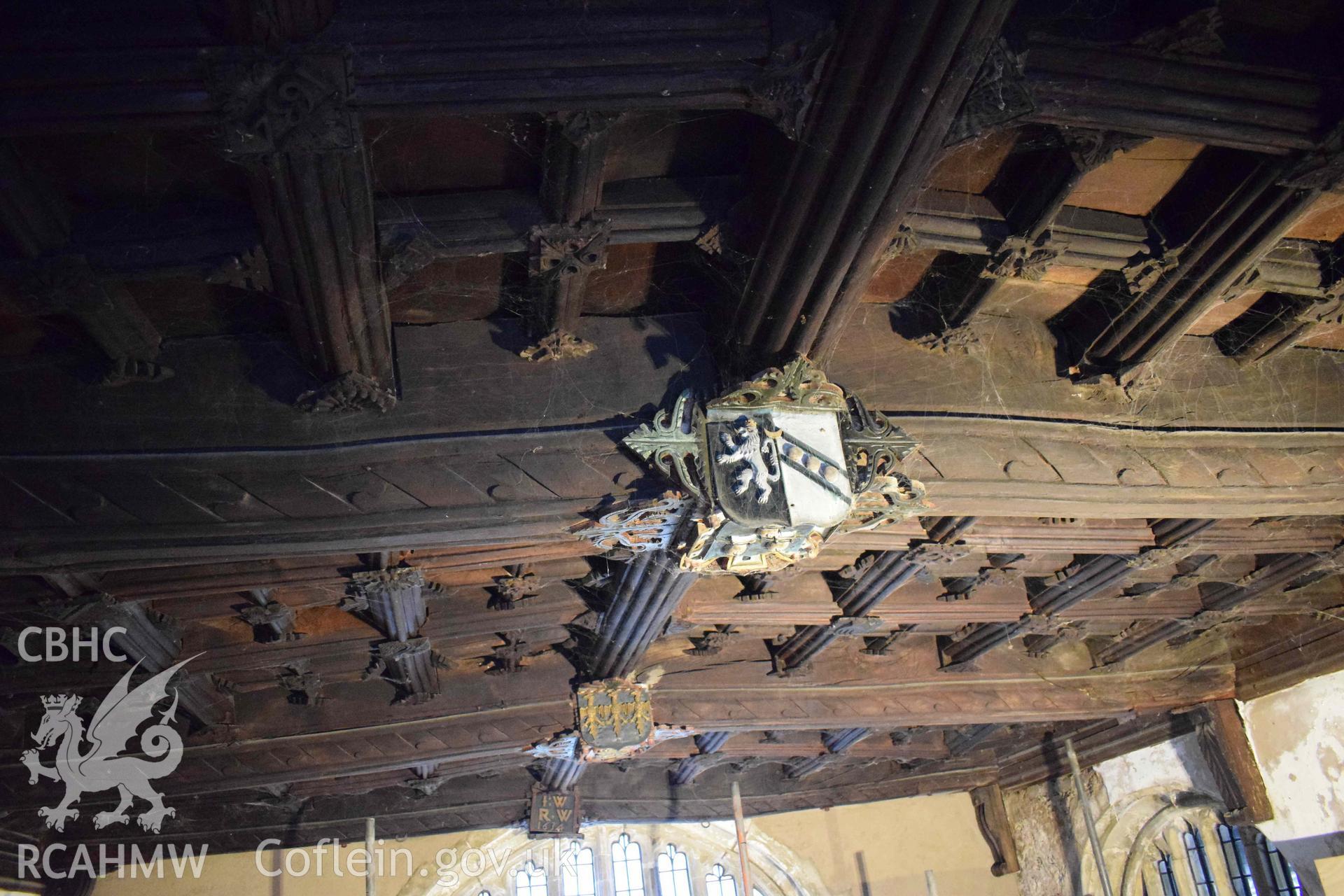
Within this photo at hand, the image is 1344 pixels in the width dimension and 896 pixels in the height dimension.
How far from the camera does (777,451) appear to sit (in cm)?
270

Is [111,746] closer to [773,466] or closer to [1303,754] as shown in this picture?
[773,466]

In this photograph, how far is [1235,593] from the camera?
5105 millimetres

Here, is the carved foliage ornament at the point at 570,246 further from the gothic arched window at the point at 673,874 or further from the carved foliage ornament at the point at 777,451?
the gothic arched window at the point at 673,874

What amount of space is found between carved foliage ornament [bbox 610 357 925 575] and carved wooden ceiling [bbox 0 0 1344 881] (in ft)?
0.31

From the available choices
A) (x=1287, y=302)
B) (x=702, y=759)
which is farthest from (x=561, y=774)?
(x=1287, y=302)

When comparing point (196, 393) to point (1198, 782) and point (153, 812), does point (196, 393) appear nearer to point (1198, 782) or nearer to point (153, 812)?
point (153, 812)

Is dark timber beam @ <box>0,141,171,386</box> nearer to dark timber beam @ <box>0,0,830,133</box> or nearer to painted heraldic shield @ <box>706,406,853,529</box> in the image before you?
dark timber beam @ <box>0,0,830,133</box>

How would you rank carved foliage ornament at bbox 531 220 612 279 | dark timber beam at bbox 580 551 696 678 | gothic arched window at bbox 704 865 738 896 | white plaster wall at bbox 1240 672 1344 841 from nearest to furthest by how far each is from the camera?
1. carved foliage ornament at bbox 531 220 612 279
2. dark timber beam at bbox 580 551 696 678
3. white plaster wall at bbox 1240 672 1344 841
4. gothic arched window at bbox 704 865 738 896

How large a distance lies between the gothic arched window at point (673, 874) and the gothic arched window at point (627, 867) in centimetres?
17

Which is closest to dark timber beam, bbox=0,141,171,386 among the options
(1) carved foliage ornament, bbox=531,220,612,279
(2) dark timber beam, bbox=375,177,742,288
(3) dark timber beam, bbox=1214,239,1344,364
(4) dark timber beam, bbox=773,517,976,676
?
→ (2) dark timber beam, bbox=375,177,742,288

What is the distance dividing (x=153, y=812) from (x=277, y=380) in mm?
4704

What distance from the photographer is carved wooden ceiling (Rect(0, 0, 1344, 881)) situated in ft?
6.20

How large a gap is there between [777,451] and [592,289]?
2.35 feet

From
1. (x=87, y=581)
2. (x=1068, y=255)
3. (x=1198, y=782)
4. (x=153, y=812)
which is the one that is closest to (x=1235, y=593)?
(x=1198, y=782)
